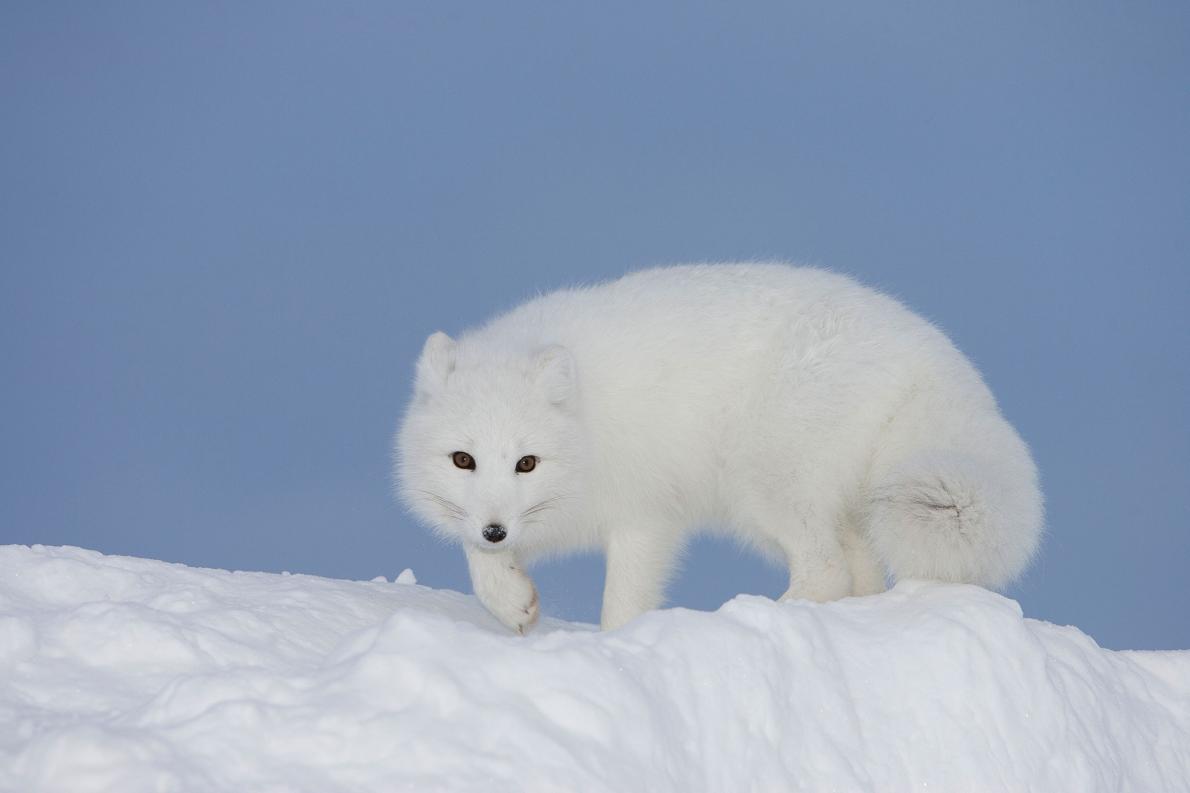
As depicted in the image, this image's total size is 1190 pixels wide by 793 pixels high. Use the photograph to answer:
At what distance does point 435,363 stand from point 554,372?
0.46m

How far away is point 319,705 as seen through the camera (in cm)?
197

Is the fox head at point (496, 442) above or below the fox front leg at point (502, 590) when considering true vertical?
above

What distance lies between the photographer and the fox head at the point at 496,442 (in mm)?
3893

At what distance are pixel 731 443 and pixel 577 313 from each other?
87cm

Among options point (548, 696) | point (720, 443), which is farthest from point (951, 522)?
point (548, 696)

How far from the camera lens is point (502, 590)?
4.13m

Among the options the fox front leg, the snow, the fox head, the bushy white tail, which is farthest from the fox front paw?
the bushy white tail

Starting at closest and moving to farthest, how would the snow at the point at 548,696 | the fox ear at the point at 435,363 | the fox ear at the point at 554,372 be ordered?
the snow at the point at 548,696 → the fox ear at the point at 554,372 → the fox ear at the point at 435,363

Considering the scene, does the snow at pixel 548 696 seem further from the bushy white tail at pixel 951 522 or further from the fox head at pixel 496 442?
the fox head at pixel 496 442

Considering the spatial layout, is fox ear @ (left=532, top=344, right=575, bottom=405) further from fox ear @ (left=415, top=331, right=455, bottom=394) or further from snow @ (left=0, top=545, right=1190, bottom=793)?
snow @ (left=0, top=545, right=1190, bottom=793)

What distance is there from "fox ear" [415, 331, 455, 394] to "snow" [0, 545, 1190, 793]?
3.07ft

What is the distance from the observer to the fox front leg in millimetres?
4129

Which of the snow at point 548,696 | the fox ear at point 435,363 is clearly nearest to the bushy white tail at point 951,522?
the snow at point 548,696

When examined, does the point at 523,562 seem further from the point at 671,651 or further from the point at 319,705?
the point at 319,705
